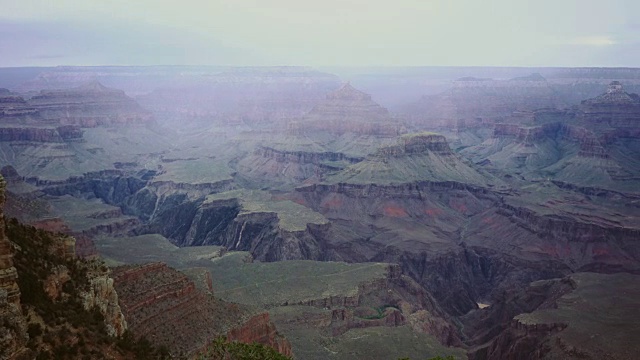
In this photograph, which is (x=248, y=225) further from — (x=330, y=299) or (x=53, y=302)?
(x=53, y=302)

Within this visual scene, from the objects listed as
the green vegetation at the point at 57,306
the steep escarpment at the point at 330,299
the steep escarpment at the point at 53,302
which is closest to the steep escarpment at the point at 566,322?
the steep escarpment at the point at 330,299

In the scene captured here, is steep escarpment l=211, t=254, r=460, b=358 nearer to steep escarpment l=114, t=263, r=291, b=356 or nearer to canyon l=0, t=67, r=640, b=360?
canyon l=0, t=67, r=640, b=360

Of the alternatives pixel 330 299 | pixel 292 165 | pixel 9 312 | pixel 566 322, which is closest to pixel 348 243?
pixel 330 299

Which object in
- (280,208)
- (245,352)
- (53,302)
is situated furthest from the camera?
(280,208)

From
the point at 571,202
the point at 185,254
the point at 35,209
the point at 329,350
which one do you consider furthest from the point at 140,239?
the point at 571,202

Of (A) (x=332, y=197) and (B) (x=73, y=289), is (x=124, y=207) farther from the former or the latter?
(B) (x=73, y=289)

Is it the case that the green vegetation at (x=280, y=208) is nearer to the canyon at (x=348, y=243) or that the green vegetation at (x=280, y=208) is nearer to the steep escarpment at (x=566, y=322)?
the canyon at (x=348, y=243)

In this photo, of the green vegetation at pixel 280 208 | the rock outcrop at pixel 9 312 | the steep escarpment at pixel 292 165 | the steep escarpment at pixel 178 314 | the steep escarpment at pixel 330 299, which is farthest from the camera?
the steep escarpment at pixel 292 165

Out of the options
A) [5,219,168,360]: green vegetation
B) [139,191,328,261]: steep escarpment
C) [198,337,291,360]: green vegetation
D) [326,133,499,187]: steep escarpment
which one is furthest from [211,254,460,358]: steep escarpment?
[326,133,499,187]: steep escarpment

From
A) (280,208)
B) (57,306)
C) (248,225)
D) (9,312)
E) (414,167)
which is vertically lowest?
(248,225)
